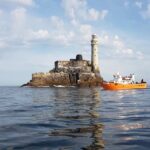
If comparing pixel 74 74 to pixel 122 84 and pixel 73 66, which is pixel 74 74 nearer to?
pixel 73 66

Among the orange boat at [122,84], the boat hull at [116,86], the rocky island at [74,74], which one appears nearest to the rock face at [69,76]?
the rocky island at [74,74]

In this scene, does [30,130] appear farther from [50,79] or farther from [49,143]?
[50,79]

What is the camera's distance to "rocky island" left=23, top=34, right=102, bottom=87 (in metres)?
158

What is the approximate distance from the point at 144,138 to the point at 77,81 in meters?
143

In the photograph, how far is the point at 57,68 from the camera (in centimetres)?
16788

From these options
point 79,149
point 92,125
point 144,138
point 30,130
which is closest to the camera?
point 79,149

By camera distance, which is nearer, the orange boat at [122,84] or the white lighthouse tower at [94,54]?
the orange boat at [122,84]

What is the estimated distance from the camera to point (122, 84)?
3942 inches

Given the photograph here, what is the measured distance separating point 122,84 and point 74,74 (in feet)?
205

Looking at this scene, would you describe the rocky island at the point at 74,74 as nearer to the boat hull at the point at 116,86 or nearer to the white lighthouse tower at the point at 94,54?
the white lighthouse tower at the point at 94,54

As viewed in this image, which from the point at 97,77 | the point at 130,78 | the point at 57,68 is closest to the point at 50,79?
the point at 57,68

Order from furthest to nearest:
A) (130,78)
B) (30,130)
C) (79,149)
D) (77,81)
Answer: (77,81) → (130,78) → (30,130) → (79,149)

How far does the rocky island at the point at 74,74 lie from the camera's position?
158 m

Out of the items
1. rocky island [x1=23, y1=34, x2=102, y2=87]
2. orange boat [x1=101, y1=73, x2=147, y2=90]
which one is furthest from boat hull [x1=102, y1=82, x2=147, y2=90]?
rocky island [x1=23, y1=34, x2=102, y2=87]
